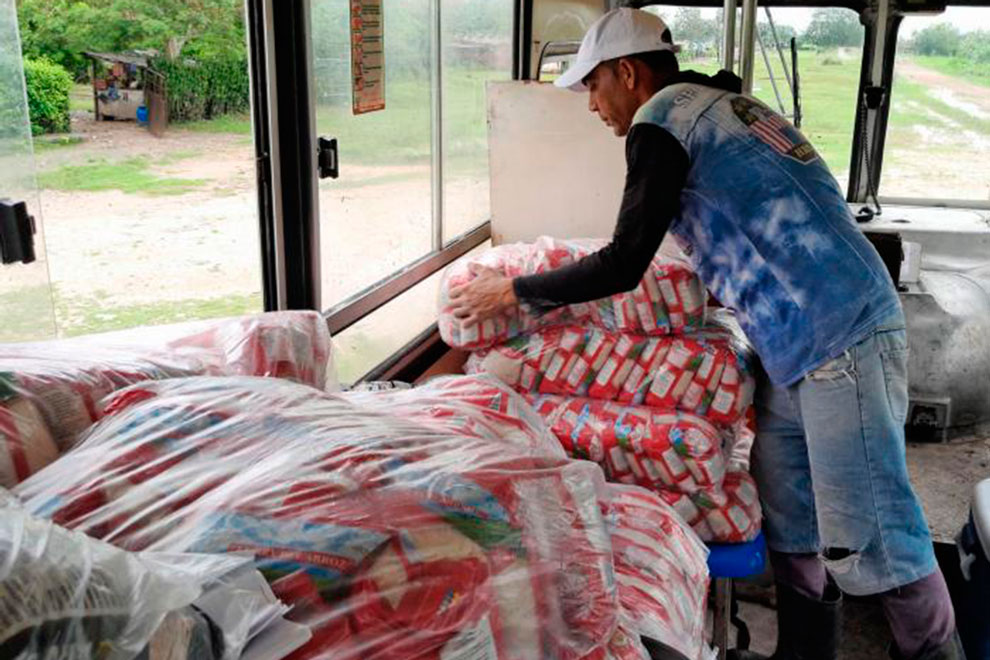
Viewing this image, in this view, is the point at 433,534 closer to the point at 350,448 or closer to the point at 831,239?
the point at 350,448

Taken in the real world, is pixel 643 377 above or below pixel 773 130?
below

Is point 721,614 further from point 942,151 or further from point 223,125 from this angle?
point 942,151

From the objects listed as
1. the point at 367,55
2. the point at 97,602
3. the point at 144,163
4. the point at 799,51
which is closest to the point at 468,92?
the point at 367,55

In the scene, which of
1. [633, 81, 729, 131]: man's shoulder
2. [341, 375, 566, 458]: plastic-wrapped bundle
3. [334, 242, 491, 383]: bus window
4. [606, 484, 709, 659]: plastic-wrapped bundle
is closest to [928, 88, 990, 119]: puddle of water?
[334, 242, 491, 383]: bus window

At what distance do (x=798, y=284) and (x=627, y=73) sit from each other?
0.60 meters

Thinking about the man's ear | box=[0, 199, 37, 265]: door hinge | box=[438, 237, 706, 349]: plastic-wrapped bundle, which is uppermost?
the man's ear

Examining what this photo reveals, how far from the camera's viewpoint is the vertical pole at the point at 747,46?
7.93ft

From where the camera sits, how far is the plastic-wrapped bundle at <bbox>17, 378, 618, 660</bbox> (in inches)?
31.7

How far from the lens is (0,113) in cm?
127

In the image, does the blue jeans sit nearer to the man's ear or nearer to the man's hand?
the man's hand

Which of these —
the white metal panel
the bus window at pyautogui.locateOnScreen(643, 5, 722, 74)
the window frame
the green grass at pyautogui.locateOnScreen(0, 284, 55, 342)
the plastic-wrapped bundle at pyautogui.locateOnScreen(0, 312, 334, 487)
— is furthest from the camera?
the bus window at pyautogui.locateOnScreen(643, 5, 722, 74)

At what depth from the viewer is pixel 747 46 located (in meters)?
2.46

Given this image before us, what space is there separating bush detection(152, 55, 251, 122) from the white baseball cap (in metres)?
0.73

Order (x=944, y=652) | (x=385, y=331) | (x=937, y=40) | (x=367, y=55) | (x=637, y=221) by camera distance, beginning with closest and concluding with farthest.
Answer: (x=637, y=221) < (x=944, y=652) < (x=367, y=55) < (x=385, y=331) < (x=937, y=40)
